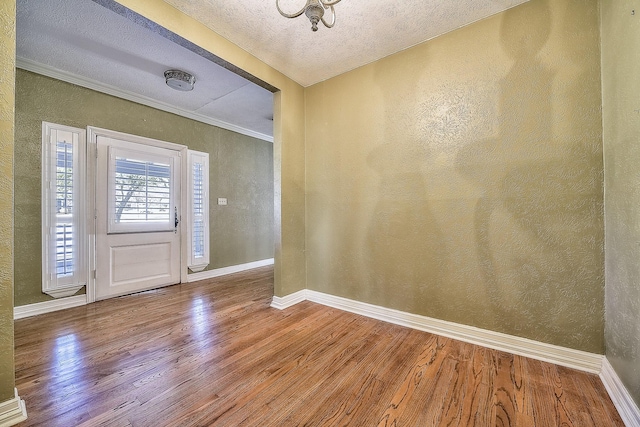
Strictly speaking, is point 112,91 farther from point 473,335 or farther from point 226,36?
point 473,335

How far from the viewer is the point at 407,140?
90.9 inches

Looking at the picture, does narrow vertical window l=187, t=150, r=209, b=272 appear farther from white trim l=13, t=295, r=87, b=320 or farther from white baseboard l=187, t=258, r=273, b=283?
white trim l=13, t=295, r=87, b=320

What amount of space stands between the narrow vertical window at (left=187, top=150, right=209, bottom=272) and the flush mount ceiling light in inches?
47.6

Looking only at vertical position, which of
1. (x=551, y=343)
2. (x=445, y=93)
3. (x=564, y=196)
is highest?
(x=445, y=93)

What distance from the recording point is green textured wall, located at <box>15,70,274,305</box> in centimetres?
253

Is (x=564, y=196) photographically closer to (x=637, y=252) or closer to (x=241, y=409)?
(x=637, y=252)

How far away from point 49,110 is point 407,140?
3.74 metres

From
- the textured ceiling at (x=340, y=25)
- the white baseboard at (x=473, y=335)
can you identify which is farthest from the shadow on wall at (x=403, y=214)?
the textured ceiling at (x=340, y=25)

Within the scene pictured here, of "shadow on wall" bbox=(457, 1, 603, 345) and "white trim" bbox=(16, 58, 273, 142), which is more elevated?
"white trim" bbox=(16, 58, 273, 142)

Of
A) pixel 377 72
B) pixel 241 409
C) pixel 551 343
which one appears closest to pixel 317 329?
pixel 241 409

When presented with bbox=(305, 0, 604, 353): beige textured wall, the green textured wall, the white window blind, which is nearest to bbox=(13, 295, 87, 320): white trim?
the green textured wall

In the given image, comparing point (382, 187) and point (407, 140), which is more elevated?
point (407, 140)

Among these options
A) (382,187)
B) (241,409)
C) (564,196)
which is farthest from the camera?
(382,187)

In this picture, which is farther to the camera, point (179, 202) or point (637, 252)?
point (179, 202)
